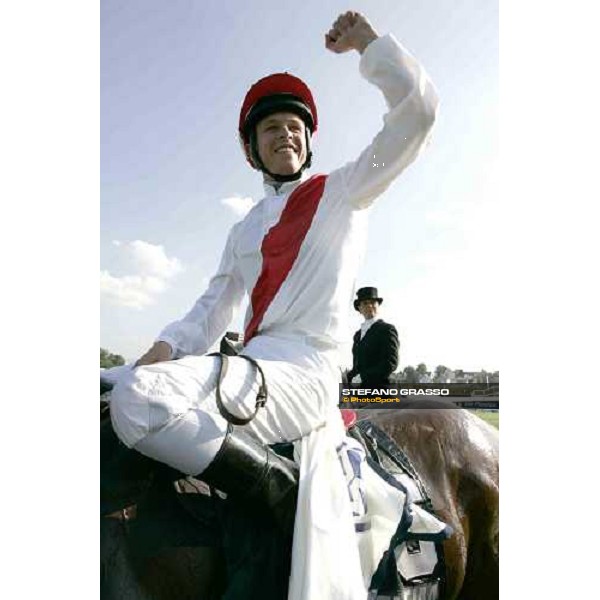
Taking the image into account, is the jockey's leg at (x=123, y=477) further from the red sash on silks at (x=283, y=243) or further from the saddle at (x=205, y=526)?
the red sash on silks at (x=283, y=243)

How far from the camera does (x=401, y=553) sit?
1.43 metres

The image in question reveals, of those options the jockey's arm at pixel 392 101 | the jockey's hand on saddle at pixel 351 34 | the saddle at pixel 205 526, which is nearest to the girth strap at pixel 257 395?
the saddle at pixel 205 526

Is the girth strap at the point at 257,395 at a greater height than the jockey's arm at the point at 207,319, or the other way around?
the jockey's arm at the point at 207,319

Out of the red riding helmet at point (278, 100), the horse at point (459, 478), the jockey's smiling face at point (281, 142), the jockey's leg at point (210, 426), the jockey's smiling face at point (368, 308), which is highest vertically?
the red riding helmet at point (278, 100)

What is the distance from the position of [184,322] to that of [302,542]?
66cm

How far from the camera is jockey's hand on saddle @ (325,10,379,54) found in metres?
1.28

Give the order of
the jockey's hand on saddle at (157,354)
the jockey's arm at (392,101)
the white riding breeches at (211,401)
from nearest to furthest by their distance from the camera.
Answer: the white riding breeches at (211,401)
the jockey's arm at (392,101)
the jockey's hand on saddle at (157,354)

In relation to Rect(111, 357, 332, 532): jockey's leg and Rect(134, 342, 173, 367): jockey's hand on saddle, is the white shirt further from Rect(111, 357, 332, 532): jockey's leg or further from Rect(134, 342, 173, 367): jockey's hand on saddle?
Rect(111, 357, 332, 532): jockey's leg

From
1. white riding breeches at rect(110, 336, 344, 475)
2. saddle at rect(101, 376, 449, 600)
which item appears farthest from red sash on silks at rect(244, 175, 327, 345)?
saddle at rect(101, 376, 449, 600)

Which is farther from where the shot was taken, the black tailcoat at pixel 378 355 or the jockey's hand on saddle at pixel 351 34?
the black tailcoat at pixel 378 355

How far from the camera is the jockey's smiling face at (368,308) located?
4.25m
